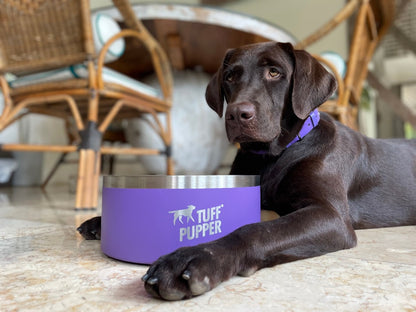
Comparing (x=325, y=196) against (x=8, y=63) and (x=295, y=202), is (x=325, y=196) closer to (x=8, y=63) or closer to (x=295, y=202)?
(x=295, y=202)

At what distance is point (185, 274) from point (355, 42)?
204cm

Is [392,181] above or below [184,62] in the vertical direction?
below

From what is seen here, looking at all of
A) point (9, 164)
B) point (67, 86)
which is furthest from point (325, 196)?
point (9, 164)

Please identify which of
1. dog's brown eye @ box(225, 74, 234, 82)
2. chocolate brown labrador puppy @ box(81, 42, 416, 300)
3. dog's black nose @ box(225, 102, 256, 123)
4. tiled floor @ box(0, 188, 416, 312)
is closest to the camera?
tiled floor @ box(0, 188, 416, 312)

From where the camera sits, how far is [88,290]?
2.11 ft

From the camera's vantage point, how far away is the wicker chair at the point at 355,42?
2.10 m

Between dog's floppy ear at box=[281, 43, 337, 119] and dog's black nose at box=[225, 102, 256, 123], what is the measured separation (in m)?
0.15

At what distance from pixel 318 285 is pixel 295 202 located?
38 cm

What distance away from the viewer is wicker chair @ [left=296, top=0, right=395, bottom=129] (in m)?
2.10

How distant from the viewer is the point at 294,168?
1.10m

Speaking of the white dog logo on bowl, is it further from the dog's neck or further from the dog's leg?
the dog's neck

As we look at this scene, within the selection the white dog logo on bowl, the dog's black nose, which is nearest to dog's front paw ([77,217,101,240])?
the white dog logo on bowl

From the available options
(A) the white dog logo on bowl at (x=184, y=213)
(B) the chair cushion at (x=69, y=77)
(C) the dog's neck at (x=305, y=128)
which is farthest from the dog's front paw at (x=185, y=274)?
(B) the chair cushion at (x=69, y=77)

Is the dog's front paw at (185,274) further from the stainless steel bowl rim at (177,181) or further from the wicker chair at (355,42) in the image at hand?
the wicker chair at (355,42)
